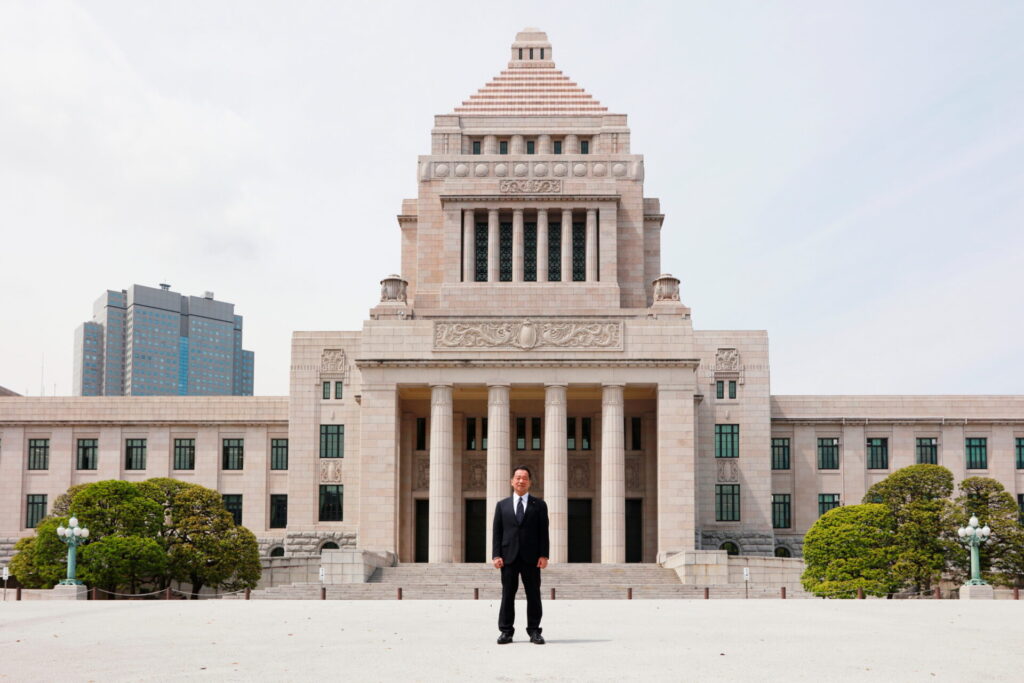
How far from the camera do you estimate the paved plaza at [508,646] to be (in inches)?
514

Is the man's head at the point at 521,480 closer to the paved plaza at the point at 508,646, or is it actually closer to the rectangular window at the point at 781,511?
the paved plaza at the point at 508,646

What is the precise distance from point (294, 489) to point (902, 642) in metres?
45.8

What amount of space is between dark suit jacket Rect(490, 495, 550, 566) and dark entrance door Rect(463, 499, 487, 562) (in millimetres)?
41252

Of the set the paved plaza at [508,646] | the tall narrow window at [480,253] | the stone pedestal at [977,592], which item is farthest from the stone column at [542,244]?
the paved plaza at [508,646]

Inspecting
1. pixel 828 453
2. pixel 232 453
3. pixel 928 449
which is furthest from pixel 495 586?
pixel 928 449

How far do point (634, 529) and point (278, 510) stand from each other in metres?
18.9

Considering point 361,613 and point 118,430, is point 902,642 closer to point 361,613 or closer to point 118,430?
point 361,613

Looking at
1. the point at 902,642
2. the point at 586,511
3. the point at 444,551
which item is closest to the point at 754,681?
the point at 902,642

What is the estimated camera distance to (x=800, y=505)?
196 ft

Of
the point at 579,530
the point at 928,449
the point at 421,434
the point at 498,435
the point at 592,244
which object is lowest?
the point at 579,530

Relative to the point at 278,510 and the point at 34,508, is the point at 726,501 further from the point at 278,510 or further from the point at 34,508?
the point at 34,508

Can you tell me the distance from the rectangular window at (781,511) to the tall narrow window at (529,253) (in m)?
17.3

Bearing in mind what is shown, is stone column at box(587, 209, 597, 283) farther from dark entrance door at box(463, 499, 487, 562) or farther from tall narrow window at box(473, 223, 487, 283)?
dark entrance door at box(463, 499, 487, 562)

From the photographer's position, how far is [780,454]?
6050cm
